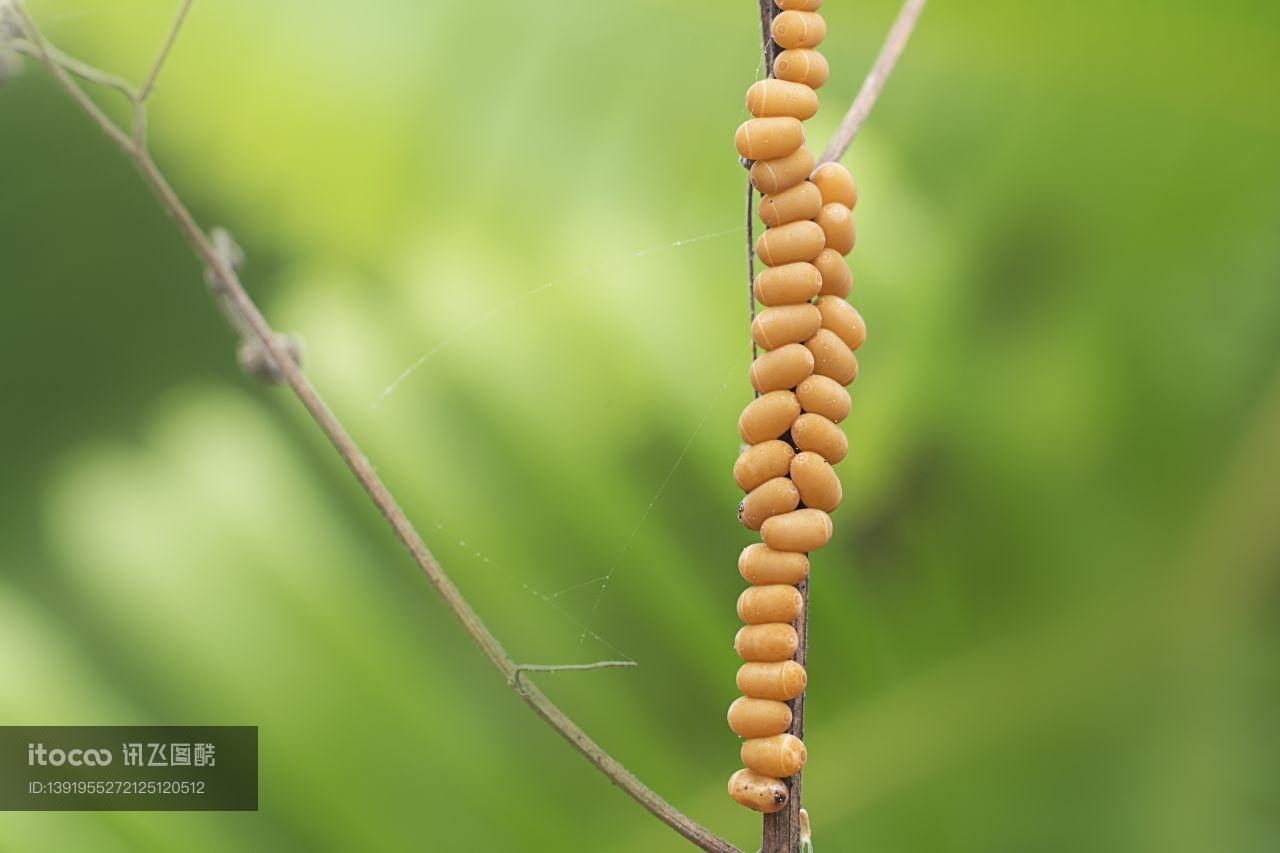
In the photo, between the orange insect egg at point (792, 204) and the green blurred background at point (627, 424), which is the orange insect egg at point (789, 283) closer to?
the orange insect egg at point (792, 204)

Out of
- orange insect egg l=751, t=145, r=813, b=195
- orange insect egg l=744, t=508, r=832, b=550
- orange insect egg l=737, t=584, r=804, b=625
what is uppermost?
orange insect egg l=751, t=145, r=813, b=195

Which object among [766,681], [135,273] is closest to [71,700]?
[135,273]

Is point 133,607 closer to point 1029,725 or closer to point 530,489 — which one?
point 530,489

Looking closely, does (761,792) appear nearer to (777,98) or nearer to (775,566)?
(775,566)

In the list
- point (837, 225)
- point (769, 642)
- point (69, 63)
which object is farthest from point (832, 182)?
point (69, 63)

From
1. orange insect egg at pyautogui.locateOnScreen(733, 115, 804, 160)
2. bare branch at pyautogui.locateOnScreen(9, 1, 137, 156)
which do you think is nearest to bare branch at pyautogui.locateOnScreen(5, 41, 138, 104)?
bare branch at pyautogui.locateOnScreen(9, 1, 137, 156)

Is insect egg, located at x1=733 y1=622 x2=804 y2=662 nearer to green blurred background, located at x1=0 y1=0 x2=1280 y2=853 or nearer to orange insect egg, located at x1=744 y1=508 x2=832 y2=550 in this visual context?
orange insect egg, located at x1=744 y1=508 x2=832 y2=550
